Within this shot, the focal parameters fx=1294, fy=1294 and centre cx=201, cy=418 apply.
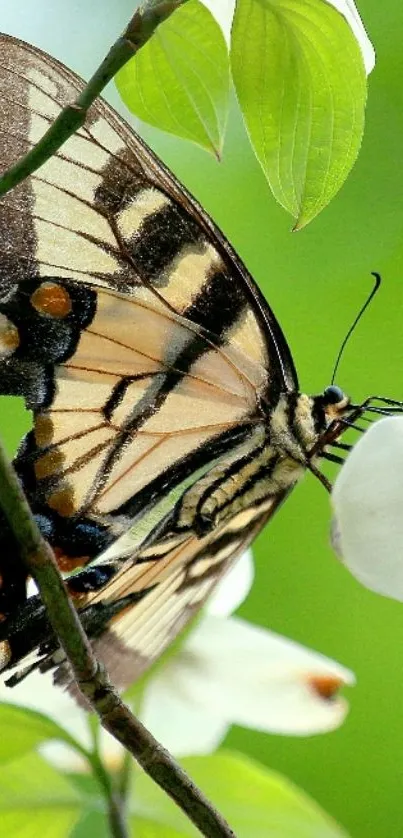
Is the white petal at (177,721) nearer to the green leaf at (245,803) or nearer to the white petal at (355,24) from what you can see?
the green leaf at (245,803)

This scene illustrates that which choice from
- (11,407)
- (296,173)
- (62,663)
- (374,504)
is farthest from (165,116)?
(11,407)

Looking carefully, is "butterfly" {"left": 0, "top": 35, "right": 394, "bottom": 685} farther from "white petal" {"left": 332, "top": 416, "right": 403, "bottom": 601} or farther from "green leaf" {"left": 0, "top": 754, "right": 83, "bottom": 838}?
"white petal" {"left": 332, "top": 416, "right": 403, "bottom": 601}

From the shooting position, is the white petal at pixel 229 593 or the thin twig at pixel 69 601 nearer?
the thin twig at pixel 69 601

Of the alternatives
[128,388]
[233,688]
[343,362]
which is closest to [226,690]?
[233,688]

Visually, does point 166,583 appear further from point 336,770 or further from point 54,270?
point 336,770

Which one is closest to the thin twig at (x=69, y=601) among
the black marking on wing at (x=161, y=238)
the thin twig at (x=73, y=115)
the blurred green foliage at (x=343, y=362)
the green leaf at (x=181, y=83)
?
the thin twig at (x=73, y=115)

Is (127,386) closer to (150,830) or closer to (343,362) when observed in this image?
(150,830)
